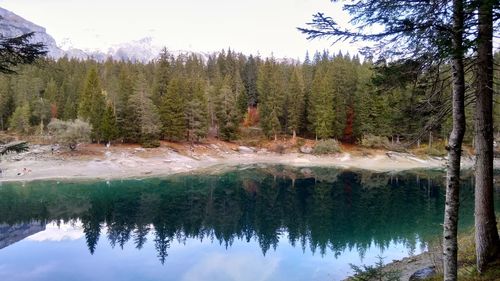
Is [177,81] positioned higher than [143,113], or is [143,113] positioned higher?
[177,81]

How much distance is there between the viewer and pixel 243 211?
32.1 metres

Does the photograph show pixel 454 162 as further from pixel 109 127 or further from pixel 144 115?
pixel 109 127

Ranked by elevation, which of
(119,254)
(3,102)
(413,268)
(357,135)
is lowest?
(119,254)

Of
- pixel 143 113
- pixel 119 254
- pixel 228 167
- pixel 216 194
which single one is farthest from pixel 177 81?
pixel 119 254

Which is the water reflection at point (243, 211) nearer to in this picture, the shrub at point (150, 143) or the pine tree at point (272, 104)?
the shrub at point (150, 143)

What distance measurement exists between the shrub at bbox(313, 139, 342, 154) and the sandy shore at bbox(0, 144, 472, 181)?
1052 mm

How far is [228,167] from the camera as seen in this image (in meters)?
55.9

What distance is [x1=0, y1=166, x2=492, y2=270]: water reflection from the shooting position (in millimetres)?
24109

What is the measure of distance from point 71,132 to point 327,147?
125 feet

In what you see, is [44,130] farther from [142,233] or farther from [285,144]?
[142,233]

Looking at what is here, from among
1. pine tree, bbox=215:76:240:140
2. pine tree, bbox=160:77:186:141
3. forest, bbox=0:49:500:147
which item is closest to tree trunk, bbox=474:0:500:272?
forest, bbox=0:49:500:147

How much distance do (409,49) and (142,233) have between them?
22.5 metres

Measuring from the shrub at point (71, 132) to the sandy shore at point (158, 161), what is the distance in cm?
182

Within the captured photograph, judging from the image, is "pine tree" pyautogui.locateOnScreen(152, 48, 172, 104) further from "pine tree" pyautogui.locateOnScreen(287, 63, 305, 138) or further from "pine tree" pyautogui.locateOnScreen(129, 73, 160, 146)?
"pine tree" pyautogui.locateOnScreen(287, 63, 305, 138)
